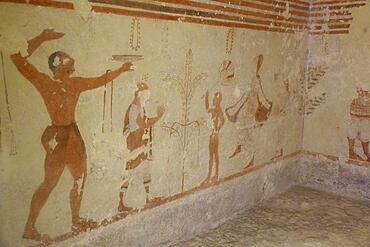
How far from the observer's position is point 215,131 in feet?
9.77

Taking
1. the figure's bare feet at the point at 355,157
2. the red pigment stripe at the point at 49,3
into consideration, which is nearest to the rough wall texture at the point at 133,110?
the red pigment stripe at the point at 49,3

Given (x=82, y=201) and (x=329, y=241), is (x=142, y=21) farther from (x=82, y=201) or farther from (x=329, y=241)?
(x=329, y=241)

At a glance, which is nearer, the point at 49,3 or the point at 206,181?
the point at 49,3

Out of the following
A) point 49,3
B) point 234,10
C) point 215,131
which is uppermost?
point 234,10

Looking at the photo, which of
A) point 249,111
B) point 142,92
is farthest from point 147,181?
point 249,111

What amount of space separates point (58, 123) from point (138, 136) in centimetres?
56

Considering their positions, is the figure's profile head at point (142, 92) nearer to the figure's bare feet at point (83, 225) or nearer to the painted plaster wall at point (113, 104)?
the painted plaster wall at point (113, 104)

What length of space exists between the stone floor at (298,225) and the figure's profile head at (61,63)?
151 cm

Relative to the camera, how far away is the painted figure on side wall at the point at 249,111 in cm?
316

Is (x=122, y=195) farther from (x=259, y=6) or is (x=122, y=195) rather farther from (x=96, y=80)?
(x=259, y=6)

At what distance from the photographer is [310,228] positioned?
3107 millimetres

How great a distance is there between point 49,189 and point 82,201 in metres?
0.23

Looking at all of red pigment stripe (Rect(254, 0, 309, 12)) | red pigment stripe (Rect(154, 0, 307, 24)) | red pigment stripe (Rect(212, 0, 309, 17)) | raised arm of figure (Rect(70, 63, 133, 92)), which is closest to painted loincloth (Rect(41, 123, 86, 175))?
raised arm of figure (Rect(70, 63, 133, 92))

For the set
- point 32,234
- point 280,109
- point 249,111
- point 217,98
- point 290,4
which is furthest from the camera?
point 280,109
